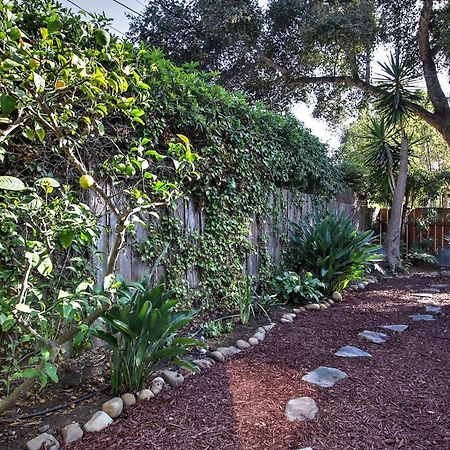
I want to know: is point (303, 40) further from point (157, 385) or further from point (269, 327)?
point (157, 385)

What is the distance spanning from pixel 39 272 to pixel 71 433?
2.22ft

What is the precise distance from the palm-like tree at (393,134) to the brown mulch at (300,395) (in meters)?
4.51

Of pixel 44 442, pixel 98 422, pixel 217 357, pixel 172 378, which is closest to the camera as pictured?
pixel 44 442

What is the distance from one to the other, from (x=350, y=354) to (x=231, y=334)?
37.1 inches

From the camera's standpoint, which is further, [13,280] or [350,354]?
[350,354]

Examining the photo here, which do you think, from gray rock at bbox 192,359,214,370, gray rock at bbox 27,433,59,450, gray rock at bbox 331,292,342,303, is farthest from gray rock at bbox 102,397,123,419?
gray rock at bbox 331,292,342,303

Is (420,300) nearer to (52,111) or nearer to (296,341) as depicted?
(296,341)

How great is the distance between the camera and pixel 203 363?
2398mm

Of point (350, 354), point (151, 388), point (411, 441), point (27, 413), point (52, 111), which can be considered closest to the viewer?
point (52, 111)

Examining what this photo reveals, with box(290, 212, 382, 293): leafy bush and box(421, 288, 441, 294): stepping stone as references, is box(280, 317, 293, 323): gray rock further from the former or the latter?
box(421, 288, 441, 294): stepping stone

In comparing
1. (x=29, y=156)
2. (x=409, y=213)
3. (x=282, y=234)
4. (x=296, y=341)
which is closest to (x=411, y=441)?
(x=296, y=341)

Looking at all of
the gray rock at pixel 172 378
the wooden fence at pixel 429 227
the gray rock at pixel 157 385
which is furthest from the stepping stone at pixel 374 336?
the wooden fence at pixel 429 227

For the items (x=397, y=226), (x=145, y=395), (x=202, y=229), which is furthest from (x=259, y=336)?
(x=397, y=226)

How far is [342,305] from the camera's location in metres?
4.30
